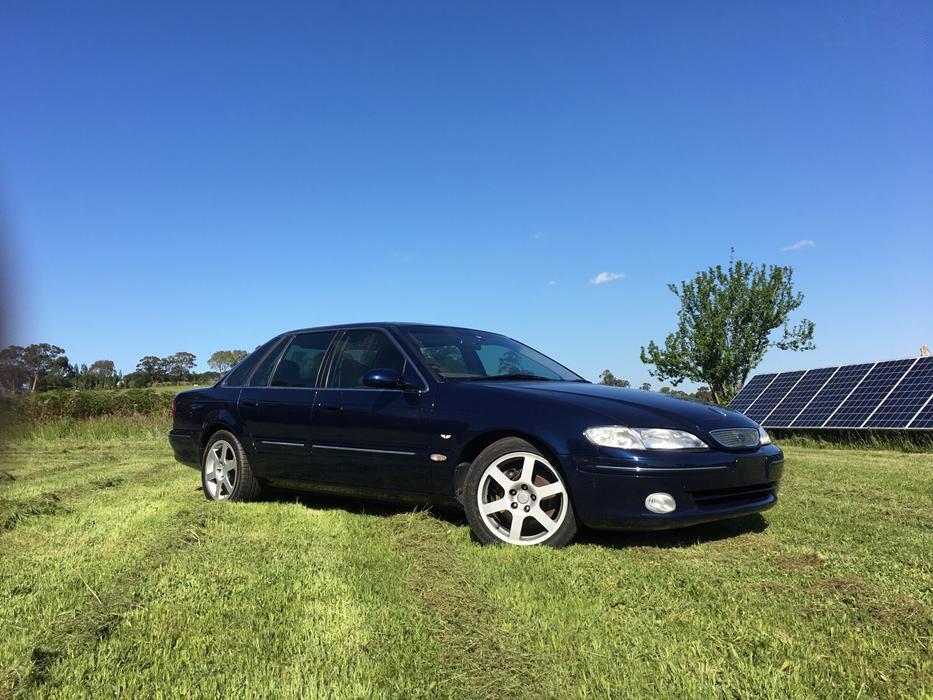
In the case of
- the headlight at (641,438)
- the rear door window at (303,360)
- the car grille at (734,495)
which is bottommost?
the car grille at (734,495)

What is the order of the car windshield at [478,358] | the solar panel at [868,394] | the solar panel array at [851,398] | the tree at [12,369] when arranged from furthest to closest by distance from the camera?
the solar panel at [868,394] → the solar panel array at [851,398] → the car windshield at [478,358] → the tree at [12,369]

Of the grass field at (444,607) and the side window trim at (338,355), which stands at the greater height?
the side window trim at (338,355)

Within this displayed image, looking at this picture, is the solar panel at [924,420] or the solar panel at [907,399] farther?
the solar panel at [907,399]

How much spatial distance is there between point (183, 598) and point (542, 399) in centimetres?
229

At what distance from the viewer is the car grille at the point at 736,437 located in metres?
4.05

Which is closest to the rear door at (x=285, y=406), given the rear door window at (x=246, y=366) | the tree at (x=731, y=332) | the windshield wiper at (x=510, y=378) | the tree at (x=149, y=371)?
the rear door window at (x=246, y=366)

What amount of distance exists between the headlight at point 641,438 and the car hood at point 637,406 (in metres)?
0.04

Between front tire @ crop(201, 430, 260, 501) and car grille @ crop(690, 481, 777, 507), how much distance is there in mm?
3694

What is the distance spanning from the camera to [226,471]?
19.3 feet

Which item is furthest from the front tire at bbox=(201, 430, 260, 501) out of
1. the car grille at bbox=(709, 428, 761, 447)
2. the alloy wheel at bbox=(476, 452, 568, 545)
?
the car grille at bbox=(709, 428, 761, 447)

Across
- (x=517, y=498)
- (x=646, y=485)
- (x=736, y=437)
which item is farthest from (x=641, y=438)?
(x=517, y=498)

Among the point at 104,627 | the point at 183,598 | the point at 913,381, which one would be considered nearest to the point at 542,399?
the point at 183,598

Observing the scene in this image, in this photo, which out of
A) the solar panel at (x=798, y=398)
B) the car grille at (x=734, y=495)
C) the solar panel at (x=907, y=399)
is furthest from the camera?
the solar panel at (x=798, y=398)

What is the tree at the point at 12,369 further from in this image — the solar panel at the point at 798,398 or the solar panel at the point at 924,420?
the solar panel at the point at 798,398
